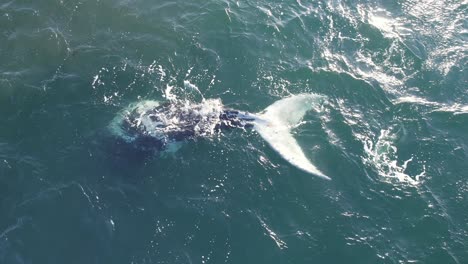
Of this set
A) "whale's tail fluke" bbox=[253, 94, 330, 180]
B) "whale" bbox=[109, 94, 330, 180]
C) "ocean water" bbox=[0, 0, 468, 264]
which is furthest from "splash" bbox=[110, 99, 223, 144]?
"whale's tail fluke" bbox=[253, 94, 330, 180]

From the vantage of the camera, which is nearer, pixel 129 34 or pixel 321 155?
pixel 321 155

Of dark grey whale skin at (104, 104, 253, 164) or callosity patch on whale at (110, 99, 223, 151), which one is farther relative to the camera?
callosity patch on whale at (110, 99, 223, 151)

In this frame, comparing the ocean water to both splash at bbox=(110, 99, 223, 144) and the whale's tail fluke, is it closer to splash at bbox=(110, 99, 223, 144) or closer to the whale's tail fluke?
the whale's tail fluke

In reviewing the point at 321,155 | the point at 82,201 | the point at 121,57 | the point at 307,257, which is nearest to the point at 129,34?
the point at 121,57

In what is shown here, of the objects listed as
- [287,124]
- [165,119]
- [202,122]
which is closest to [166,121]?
[165,119]

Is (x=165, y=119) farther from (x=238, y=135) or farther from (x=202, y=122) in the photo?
(x=238, y=135)

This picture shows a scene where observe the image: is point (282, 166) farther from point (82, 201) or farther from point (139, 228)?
point (82, 201)
